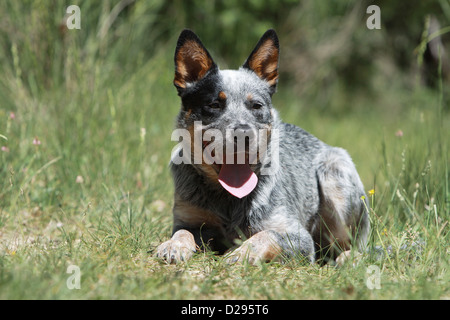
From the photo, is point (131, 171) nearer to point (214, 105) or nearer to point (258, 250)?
point (214, 105)

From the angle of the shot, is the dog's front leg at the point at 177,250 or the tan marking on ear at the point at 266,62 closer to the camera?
the dog's front leg at the point at 177,250

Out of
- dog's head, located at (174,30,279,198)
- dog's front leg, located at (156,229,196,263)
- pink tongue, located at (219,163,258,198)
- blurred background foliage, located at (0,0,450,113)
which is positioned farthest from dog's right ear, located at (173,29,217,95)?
blurred background foliage, located at (0,0,450,113)

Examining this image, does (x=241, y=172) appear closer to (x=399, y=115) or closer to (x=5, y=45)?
(x=5, y=45)

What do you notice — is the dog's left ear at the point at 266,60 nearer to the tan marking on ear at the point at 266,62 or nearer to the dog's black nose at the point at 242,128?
the tan marking on ear at the point at 266,62

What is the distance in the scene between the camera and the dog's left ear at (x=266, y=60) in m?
3.56

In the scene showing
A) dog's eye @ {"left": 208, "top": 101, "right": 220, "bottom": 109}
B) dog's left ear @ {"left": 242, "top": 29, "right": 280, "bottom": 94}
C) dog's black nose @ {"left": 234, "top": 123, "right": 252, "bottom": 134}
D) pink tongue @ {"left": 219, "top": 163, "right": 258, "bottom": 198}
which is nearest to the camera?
dog's black nose @ {"left": 234, "top": 123, "right": 252, "bottom": 134}

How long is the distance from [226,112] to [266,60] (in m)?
0.59

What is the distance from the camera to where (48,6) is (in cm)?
539

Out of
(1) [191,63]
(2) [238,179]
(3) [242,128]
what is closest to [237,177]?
(2) [238,179]

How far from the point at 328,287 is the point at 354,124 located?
24.6ft

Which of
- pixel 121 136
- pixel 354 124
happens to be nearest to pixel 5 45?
pixel 121 136

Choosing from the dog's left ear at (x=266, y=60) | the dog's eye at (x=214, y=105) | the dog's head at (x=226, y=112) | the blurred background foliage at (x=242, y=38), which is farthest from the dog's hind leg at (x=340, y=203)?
the dog's eye at (x=214, y=105)

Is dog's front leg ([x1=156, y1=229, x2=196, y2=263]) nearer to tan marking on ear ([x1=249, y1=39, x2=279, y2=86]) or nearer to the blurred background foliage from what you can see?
tan marking on ear ([x1=249, y1=39, x2=279, y2=86])

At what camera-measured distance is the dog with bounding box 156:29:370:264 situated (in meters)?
3.28
